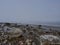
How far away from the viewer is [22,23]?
2.01m

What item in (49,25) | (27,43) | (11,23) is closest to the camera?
(27,43)

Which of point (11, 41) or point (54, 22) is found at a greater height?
point (54, 22)

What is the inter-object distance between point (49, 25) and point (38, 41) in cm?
78

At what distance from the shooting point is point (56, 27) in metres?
1.80

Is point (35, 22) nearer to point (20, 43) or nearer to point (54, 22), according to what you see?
point (54, 22)

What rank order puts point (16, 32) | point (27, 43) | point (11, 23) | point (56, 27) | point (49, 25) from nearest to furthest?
point (27, 43) < point (16, 32) < point (56, 27) < point (49, 25) < point (11, 23)

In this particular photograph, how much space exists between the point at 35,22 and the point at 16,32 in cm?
68

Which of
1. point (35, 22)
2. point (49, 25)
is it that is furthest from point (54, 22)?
point (35, 22)

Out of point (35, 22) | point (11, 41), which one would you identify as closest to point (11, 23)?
point (35, 22)

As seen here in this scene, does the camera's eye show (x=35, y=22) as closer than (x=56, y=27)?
No

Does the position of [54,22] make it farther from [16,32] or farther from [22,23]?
[16,32]

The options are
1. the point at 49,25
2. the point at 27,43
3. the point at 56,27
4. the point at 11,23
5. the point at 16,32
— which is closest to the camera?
the point at 27,43

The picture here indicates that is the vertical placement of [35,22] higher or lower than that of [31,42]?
higher

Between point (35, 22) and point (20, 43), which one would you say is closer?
point (20, 43)
